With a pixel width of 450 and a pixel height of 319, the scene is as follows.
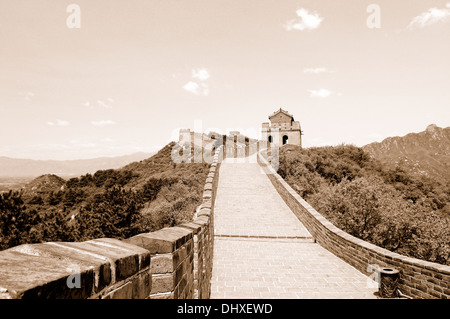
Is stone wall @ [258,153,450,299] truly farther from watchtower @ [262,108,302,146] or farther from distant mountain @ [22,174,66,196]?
distant mountain @ [22,174,66,196]

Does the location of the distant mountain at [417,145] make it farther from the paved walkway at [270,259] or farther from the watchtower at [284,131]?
the paved walkway at [270,259]

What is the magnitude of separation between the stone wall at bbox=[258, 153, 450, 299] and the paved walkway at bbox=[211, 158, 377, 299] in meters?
0.29

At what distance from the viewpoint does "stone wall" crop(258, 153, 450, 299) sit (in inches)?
204

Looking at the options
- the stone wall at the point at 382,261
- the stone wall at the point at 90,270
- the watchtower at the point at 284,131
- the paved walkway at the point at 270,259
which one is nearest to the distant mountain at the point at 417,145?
the watchtower at the point at 284,131

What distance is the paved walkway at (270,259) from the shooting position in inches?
251

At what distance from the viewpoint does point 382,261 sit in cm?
655

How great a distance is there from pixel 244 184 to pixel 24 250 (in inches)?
700

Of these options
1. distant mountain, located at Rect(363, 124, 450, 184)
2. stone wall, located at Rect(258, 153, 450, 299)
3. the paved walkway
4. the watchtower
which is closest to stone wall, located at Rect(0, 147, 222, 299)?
the paved walkway

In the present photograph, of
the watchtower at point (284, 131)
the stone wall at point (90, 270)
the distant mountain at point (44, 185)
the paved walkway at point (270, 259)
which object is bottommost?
the distant mountain at point (44, 185)

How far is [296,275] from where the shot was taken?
7.27 metres

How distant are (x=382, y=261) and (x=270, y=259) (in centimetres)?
321

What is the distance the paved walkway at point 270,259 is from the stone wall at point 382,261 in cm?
29
